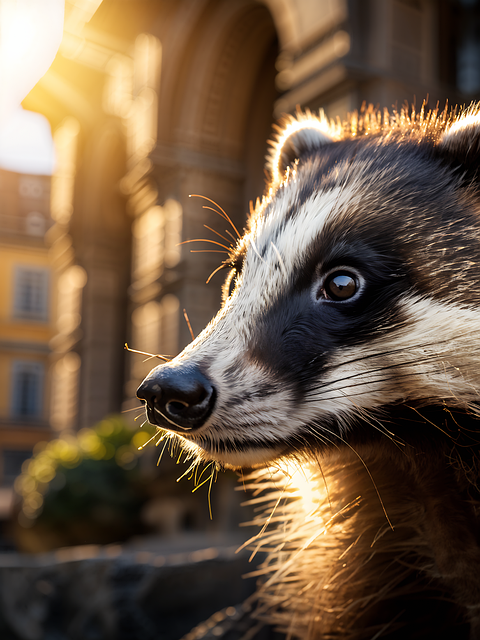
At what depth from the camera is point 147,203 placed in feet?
30.0

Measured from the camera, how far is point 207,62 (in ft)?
27.6

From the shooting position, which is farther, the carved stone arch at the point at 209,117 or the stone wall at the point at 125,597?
the carved stone arch at the point at 209,117

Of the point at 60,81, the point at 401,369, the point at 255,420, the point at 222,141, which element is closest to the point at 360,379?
the point at 401,369

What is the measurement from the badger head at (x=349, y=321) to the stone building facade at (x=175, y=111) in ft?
11.9

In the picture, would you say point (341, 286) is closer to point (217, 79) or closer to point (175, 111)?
point (217, 79)

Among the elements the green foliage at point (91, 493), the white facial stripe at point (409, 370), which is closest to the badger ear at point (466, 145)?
the white facial stripe at point (409, 370)

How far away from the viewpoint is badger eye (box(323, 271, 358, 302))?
1.07 m

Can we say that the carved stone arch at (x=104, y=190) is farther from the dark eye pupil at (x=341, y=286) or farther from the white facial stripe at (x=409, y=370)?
the white facial stripe at (x=409, y=370)

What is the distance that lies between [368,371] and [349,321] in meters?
0.09

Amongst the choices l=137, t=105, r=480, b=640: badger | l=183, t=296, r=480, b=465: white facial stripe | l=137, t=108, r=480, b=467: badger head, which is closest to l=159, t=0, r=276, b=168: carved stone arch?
l=137, t=105, r=480, b=640: badger

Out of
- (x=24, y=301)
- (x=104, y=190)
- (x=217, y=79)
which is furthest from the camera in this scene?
(x=24, y=301)

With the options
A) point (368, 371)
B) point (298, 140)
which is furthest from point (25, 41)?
point (368, 371)

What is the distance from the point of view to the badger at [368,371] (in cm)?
101

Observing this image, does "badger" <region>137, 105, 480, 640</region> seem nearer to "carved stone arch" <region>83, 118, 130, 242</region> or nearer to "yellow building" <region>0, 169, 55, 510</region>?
"carved stone arch" <region>83, 118, 130, 242</region>
